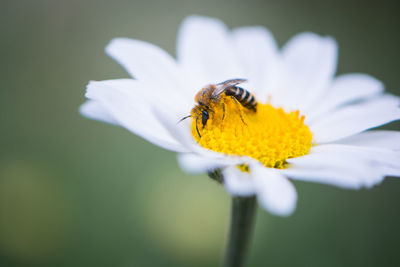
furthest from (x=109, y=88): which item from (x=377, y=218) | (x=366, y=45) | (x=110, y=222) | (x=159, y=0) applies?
(x=366, y=45)

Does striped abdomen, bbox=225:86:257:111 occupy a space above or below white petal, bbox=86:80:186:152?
above

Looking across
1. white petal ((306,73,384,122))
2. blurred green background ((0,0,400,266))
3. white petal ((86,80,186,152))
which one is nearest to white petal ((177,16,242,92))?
white petal ((306,73,384,122))

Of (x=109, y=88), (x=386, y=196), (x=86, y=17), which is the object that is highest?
(x=86, y=17)

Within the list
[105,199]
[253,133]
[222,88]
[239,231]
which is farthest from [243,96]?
[105,199]

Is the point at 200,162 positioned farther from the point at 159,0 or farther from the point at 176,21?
the point at 159,0

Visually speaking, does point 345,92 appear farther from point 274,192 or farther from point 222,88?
point 274,192

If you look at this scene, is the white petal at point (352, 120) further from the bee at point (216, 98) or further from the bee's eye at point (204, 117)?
the bee's eye at point (204, 117)

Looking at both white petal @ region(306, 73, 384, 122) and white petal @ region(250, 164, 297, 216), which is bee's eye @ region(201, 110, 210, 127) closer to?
white petal @ region(250, 164, 297, 216)
